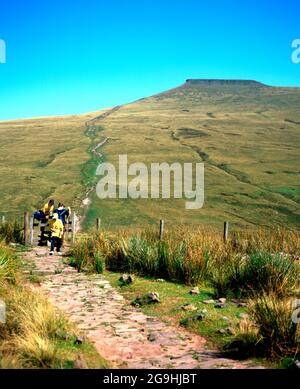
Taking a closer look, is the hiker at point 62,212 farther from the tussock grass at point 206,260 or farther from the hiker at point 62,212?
the tussock grass at point 206,260

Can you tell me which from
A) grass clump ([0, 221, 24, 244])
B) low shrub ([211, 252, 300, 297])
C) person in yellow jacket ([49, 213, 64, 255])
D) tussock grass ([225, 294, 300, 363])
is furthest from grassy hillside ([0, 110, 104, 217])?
tussock grass ([225, 294, 300, 363])

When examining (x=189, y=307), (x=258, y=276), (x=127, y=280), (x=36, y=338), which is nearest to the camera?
(x=36, y=338)

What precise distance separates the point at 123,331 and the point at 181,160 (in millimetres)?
51262

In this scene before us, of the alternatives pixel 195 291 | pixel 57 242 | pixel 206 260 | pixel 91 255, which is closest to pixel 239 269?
pixel 195 291

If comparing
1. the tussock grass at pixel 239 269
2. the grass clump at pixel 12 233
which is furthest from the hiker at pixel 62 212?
the tussock grass at pixel 239 269

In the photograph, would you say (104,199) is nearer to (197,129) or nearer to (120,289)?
(120,289)

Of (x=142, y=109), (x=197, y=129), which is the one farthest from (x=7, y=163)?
(x=142, y=109)

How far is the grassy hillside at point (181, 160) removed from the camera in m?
37.0

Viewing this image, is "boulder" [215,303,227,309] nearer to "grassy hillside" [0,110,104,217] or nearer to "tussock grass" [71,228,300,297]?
"tussock grass" [71,228,300,297]

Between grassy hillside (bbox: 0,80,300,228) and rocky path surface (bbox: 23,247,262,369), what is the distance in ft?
66.3

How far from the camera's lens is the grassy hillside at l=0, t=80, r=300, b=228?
37.0 metres

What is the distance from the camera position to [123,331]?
7961 mm

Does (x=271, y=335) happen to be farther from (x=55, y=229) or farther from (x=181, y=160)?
(x=181, y=160)

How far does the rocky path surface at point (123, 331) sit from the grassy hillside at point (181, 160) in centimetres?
2022
